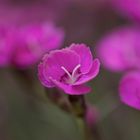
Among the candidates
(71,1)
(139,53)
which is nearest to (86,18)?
(71,1)

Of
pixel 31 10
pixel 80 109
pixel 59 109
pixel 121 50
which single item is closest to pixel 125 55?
pixel 121 50

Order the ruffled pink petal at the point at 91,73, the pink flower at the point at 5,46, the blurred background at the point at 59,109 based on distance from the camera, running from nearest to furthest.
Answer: the ruffled pink petal at the point at 91,73
the pink flower at the point at 5,46
the blurred background at the point at 59,109

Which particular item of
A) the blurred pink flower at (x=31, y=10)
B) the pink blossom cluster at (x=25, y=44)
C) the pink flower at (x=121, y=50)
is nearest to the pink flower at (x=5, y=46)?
the pink blossom cluster at (x=25, y=44)

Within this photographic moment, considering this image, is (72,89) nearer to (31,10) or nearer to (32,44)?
(32,44)

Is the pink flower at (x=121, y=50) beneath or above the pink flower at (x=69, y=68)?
beneath

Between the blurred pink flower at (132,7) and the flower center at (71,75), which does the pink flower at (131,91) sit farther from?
the blurred pink flower at (132,7)

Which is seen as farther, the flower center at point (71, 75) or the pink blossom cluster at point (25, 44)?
the pink blossom cluster at point (25, 44)

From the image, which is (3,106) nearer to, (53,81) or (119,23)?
(119,23)
